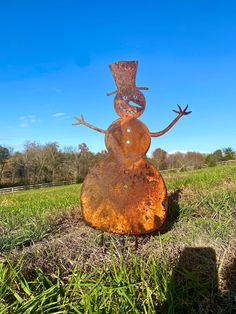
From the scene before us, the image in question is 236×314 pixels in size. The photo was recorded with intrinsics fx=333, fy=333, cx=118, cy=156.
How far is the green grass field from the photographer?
216 centimetres

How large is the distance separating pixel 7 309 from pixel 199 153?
64.6 m

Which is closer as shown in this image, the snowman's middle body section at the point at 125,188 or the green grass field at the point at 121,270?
the green grass field at the point at 121,270

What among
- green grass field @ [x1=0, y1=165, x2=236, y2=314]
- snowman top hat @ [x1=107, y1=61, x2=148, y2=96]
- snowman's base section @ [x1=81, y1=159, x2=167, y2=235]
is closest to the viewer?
green grass field @ [x1=0, y1=165, x2=236, y2=314]

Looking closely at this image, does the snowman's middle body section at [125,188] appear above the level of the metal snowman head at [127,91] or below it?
below

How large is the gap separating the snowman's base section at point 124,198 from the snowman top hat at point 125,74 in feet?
2.77

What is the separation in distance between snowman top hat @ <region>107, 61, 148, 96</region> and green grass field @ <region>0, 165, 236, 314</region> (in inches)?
63.5

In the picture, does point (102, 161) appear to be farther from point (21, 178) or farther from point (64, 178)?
point (21, 178)

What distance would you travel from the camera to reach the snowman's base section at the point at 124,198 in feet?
10.6

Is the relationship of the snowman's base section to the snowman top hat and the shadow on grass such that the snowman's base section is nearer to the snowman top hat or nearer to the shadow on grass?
the shadow on grass

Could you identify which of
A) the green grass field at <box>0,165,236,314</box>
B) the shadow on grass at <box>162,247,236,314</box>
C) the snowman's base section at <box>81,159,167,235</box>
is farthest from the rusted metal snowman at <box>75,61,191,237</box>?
the shadow on grass at <box>162,247,236,314</box>

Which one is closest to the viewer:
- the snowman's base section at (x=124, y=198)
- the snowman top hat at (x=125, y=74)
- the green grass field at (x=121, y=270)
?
the green grass field at (x=121, y=270)

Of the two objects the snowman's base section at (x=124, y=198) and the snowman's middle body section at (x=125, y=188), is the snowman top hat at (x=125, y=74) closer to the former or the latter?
the snowman's middle body section at (x=125, y=188)

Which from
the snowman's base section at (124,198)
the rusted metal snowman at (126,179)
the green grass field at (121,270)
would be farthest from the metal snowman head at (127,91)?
the green grass field at (121,270)

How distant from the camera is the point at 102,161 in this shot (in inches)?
139
